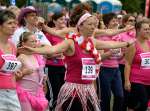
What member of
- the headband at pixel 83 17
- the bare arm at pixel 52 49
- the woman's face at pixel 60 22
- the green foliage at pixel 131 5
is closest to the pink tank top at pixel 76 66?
the bare arm at pixel 52 49

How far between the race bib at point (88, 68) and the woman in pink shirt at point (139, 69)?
1.57 meters

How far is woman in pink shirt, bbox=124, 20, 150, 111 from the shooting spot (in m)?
8.50

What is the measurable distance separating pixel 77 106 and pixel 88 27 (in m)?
0.98

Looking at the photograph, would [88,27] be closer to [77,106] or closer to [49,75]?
[77,106]

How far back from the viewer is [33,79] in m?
7.11

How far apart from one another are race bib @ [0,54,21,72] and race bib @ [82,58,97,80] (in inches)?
34.2

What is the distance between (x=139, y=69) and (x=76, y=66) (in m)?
1.84

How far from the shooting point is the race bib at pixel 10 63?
6.39 m

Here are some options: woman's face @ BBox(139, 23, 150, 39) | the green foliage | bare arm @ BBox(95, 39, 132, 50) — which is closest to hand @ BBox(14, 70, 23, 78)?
bare arm @ BBox(95, 39, 132, 50)

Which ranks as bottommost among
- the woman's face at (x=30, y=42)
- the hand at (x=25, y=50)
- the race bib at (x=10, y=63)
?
the race bib at (x=10, y=63)

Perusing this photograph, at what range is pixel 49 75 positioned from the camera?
370 inches

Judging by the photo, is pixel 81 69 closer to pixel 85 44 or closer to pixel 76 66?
pixel 76 66

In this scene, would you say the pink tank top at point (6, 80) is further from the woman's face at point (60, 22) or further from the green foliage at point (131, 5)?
the green foliage at point (131, 5)

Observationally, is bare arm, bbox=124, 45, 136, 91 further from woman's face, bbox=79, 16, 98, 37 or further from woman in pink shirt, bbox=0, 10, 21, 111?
woman in pink shirt, bbox=0, 10, 21, 111
